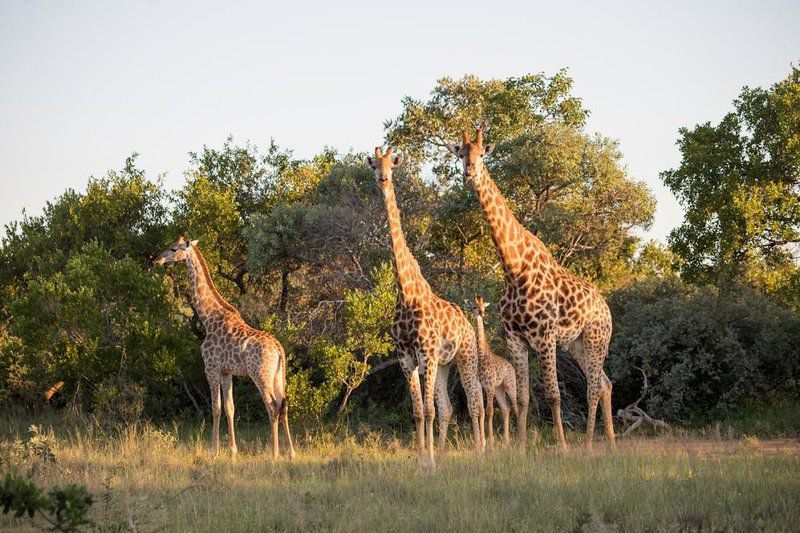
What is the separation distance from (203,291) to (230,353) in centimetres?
153

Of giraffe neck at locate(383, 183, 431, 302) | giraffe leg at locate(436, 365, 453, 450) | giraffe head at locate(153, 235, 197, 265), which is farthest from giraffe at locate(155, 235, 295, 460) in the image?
giraffe neck at locate(383, 183, 431, 302)

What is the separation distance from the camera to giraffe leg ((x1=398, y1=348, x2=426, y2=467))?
37.3ft

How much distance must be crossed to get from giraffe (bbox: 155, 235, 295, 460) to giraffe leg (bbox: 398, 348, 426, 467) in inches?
91.6

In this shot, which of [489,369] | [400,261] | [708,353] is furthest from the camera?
[708,353]

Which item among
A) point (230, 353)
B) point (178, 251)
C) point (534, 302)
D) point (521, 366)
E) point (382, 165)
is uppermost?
point (382, 165)

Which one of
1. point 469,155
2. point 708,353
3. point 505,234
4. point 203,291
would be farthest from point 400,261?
point 708,353

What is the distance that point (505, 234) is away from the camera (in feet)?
40.0

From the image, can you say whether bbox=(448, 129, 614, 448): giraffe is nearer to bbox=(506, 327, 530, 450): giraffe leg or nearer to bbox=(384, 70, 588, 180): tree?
bbox=(506, 327, 530, 450): giraffe leg

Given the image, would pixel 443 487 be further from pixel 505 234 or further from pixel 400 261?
pixel 505 234

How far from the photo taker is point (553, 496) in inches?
344

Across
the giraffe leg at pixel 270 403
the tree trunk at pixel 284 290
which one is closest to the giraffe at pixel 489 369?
the giraffe leg at pixel 270 403

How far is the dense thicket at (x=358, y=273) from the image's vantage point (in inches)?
618

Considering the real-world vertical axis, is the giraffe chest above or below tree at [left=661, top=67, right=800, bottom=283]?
below

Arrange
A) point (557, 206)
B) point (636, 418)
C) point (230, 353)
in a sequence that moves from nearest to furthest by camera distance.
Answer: point (230, 353) → point (636, 418) → point (557, 206)
